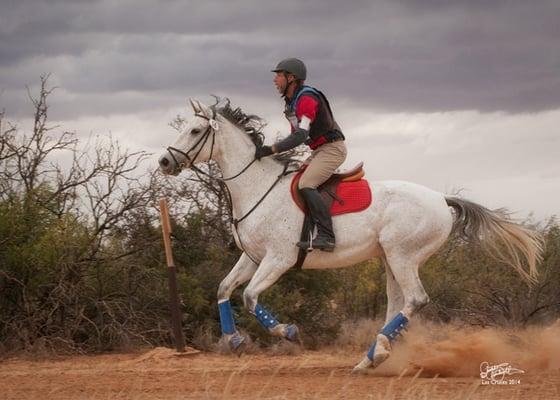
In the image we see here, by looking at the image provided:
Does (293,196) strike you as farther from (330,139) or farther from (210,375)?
(210,375)

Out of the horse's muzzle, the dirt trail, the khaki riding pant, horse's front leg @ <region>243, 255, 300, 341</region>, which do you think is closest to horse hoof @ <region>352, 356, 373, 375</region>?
the dirt trail

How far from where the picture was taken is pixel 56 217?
1401 cm

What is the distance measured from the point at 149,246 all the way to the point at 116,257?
664mm

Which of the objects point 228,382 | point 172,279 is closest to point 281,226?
point 228,382

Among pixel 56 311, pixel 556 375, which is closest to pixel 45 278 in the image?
pixel 56 311

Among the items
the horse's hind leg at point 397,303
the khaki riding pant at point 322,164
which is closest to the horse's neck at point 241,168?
the khaki riding pant at point 322,164

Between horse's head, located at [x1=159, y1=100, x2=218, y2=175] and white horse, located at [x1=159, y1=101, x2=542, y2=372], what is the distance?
0.04 feet

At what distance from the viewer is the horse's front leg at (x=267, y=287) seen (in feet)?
32.7

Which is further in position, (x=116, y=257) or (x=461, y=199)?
Result: (x=116, y=257)

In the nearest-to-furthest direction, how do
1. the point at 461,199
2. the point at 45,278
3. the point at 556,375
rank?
the point at 556,375 → the point at 461,199 → the point at 45,278

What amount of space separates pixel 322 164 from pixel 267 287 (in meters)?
1.51

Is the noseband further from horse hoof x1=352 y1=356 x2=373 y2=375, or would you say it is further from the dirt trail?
horse hoof x1=352 y1=356 x2=373 y2=375

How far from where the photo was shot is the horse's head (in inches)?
403
